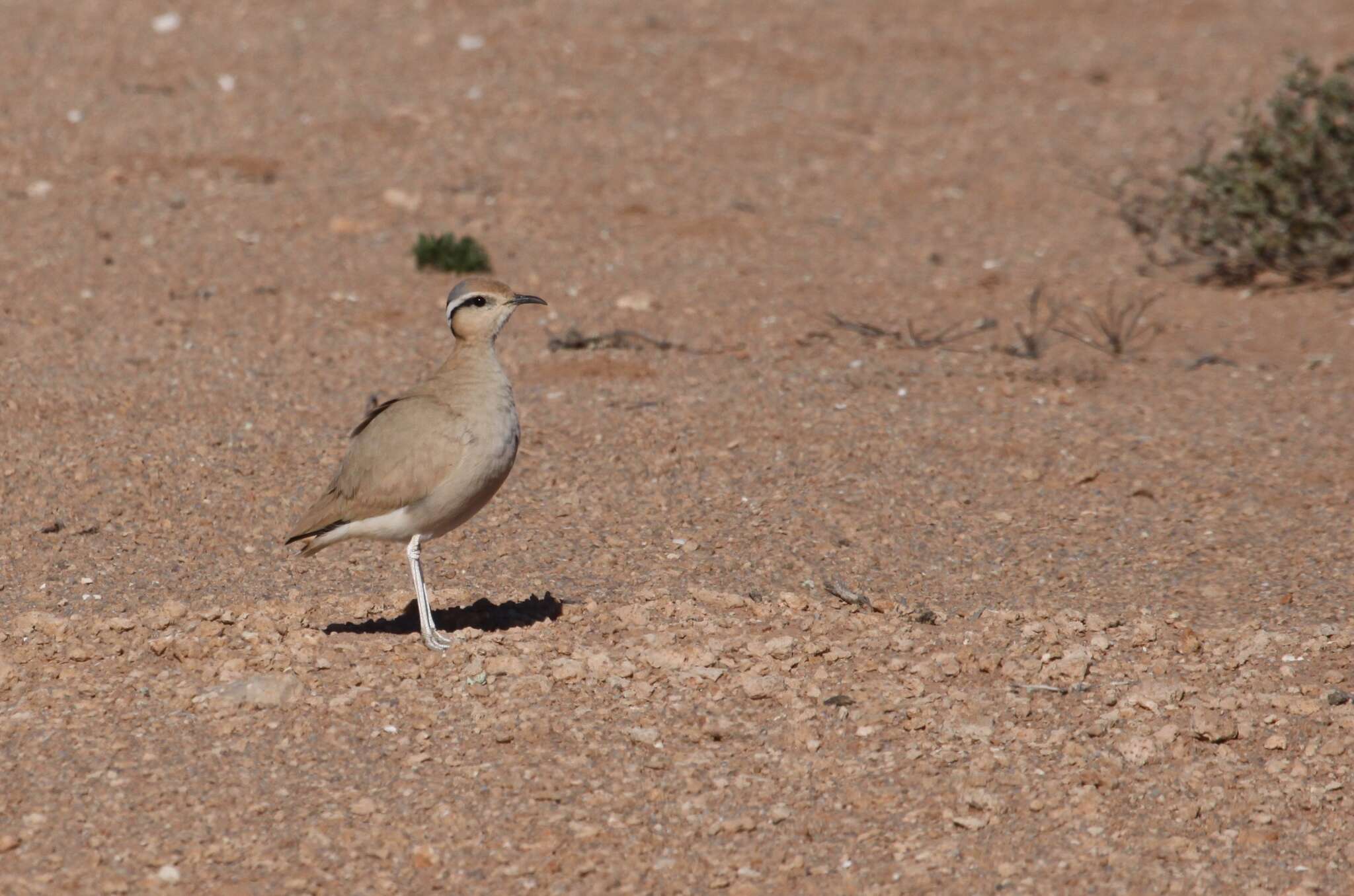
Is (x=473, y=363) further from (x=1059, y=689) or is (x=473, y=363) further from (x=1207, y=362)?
(x=1207, y=362)

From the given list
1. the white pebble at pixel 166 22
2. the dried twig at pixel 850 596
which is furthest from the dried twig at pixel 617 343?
the white pebble at pixel 166 22

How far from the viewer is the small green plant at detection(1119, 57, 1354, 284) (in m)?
11.7

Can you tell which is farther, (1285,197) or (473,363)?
(1285,197)

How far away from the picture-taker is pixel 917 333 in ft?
34.9

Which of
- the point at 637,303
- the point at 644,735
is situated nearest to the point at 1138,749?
the point at 644,735

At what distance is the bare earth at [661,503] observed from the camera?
5.21m

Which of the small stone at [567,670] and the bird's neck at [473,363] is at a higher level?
the bird's neck at [473,363]

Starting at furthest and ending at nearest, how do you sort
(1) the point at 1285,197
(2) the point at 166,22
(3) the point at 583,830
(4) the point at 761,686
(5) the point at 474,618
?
1. (2) the point at 166,22
2. (1) the point at 1285,197
3. (5) the point at 474,618
4. (4) the point at 761,686
5. (3) the point at 583,830

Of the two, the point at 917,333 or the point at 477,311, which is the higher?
the point at 477,311

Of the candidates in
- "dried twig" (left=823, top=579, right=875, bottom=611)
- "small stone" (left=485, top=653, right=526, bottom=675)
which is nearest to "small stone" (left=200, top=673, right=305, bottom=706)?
"small stone" (left=485, top=653, right=526, bottom=675)

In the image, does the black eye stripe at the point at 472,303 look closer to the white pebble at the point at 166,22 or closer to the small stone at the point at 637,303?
the small stone at the point at 637,303

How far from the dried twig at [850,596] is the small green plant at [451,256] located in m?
5.36

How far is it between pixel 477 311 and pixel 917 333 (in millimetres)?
4806

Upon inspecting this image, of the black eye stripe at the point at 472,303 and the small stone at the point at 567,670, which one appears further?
the black eye stripe at the point at 472,303
